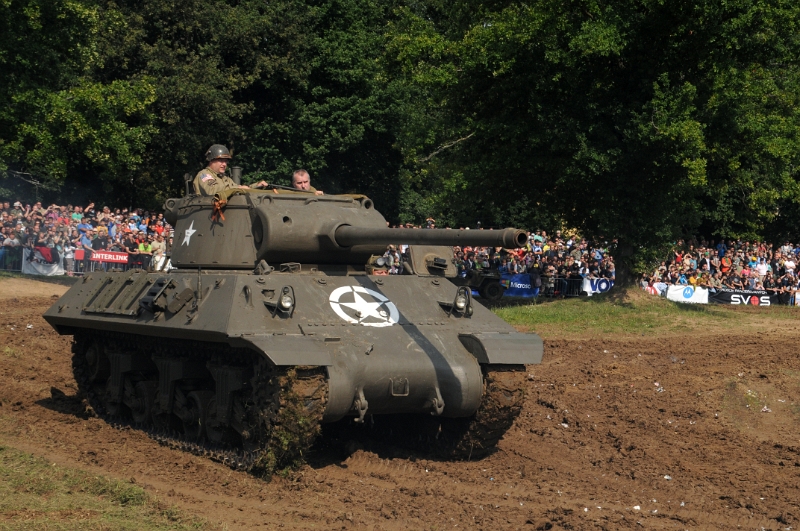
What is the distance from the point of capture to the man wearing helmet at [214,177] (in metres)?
13.8

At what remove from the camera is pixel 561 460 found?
12.0 metres

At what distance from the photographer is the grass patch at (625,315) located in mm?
21703

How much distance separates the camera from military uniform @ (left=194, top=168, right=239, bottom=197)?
45.1ft

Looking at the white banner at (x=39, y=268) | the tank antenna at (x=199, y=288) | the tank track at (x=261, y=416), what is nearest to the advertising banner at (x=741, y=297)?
the white banner at (x=39, y=268)

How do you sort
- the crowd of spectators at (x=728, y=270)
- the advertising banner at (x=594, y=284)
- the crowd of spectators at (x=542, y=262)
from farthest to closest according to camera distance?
1. the crowd of spectators at (x=728, y=270)
2. the advertising banner at (x=594, y=284)
3. the crowd of spectators at (x=542, y=262)

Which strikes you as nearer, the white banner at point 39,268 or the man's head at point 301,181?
the man's head at point 301,181

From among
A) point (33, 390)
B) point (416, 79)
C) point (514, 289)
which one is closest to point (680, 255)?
point (514, 289)

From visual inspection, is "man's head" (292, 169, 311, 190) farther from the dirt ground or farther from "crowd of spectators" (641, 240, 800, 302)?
"crowd of spectators" (641, 240, 800, 302)

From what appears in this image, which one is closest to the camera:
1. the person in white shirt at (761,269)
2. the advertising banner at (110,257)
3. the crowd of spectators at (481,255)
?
the advertising banner at (110,257)

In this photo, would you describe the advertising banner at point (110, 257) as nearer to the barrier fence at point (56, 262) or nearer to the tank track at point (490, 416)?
the barrier fence at point (56, 262)

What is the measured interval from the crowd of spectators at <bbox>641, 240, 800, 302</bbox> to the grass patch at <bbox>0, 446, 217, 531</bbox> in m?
20.9

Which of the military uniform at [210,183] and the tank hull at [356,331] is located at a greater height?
the military uniform at [210,183]

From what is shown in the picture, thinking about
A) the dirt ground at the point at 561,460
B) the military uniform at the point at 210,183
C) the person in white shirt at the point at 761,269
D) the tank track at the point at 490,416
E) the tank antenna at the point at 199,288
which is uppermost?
the military uniform at the point at 210,183

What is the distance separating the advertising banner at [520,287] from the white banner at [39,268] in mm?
11939
